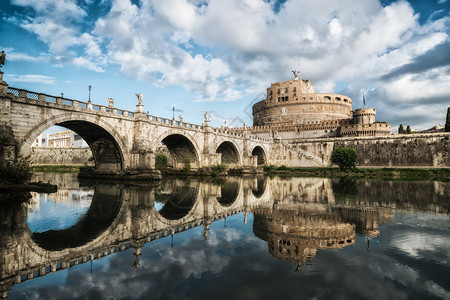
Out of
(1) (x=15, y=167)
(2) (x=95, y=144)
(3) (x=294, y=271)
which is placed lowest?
(3) (x=294, y=271)

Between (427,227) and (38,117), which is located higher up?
(38,117)

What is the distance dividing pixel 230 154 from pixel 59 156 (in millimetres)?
42789

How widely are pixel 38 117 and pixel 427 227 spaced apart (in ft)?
83.9

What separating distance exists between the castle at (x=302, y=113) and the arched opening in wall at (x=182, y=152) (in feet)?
133

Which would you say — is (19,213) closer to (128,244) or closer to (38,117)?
(128,244)

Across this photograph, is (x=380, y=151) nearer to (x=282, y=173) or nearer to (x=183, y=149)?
(x=282, y=173)

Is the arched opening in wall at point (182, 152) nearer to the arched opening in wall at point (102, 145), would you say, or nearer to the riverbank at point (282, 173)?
the riverbank at point (282, 173)

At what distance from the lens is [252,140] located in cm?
5531

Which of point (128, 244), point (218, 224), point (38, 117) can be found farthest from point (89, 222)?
point (38, 117)

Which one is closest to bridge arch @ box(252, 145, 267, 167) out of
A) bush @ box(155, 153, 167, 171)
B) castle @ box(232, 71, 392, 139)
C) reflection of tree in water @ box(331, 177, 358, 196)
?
castle @ box(232, 71, 392, 139)

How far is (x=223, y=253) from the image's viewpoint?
7.41 metres

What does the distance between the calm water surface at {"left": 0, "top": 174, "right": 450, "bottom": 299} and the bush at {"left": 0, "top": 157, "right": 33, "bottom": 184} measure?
19.5 ft

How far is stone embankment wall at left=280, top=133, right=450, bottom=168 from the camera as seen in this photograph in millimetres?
49219

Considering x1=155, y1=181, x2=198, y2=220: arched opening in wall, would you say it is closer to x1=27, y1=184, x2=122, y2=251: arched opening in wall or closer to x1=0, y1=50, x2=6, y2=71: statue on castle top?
x1=27, y1=184, x2=122, y2=251: arched opening in wall
